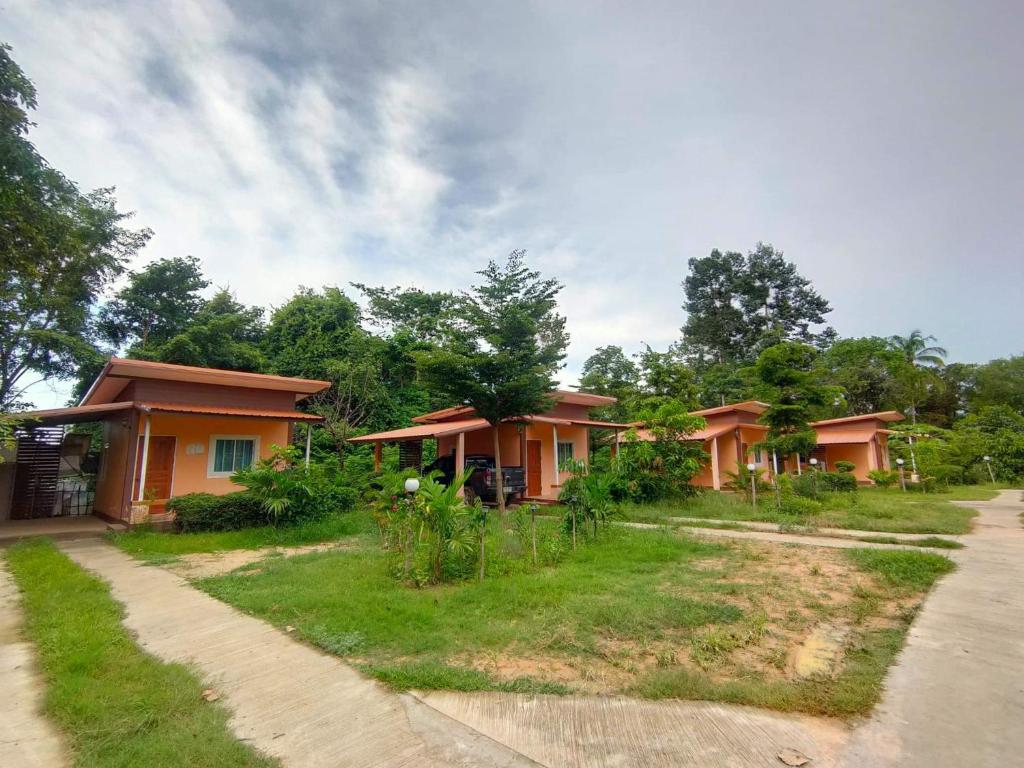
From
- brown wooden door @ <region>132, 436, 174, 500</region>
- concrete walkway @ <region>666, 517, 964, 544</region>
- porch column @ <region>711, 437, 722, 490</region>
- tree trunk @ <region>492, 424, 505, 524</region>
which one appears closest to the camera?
concrete walkway @ <region>666, 517, 964, 544</region>

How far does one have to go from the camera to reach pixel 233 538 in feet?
30.6

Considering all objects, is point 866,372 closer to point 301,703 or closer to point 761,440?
point 761,440

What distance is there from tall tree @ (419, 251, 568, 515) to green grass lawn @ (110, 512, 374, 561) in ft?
13.7

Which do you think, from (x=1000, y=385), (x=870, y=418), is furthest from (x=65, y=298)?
(x=1000, y=385)

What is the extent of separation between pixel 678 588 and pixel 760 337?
29.2 m

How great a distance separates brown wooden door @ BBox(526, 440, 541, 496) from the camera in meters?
16.0

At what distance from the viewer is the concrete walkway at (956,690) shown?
7.63 feet

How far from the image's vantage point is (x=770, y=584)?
18.1 feet

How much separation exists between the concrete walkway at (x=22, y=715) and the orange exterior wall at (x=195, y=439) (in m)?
8.03

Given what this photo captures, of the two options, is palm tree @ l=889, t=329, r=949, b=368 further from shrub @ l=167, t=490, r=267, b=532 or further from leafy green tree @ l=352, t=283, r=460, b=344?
shrub @ l=167, t=490, r=267, b=532

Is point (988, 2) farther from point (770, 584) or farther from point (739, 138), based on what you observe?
point (770, 584)

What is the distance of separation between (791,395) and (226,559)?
15.4 metres

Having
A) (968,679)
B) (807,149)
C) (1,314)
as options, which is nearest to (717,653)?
(968,679)

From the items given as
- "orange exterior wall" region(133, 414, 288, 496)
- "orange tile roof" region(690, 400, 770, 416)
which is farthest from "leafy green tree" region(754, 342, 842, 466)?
"orange exterior wall" region(133, 414, 288, 496)
